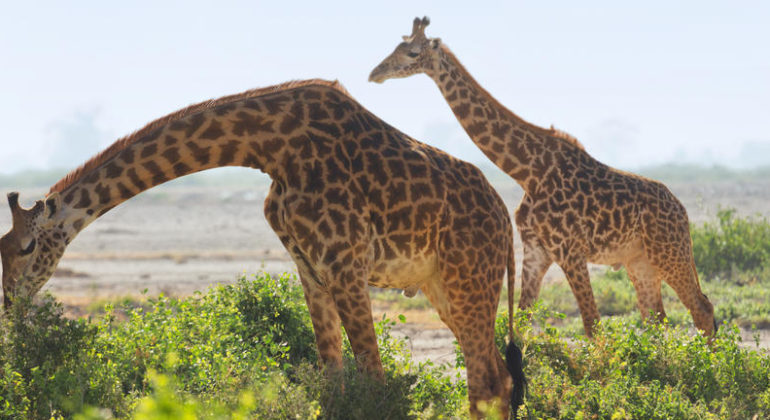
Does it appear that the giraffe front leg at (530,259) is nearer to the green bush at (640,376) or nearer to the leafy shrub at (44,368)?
the green bush at (640,376)

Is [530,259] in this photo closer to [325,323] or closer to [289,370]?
[289,370]

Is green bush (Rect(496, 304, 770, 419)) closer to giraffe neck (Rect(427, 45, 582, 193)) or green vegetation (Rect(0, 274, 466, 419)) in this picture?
green vegetation (Rect(0, 274, 466, 419))

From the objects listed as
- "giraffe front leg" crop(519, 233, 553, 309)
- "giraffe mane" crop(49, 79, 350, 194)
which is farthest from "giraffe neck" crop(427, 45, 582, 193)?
"giraffe mane" crop(49, 79, 350, 194)

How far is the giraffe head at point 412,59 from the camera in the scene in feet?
25.6

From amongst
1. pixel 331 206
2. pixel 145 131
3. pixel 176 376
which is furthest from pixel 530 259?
pixel 145 131

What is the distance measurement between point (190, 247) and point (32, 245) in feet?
72.0

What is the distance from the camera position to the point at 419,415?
5.67 metres

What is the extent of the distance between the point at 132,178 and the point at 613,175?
496cm

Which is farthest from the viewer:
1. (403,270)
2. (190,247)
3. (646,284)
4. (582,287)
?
(190,247)

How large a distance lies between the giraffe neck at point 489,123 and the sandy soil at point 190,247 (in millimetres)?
2430

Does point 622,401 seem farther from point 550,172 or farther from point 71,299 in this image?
point 71,299

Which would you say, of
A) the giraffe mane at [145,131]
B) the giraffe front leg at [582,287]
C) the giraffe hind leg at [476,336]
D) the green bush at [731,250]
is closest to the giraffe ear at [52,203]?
the giraffe mane at [145,131]

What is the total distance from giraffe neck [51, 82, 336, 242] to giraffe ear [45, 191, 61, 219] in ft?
0.20

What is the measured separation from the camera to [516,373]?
599 centimetres
